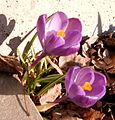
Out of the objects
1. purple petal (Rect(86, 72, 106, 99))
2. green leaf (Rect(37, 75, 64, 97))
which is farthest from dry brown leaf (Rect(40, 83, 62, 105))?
purple petal (Rect(86, 72, 106, 99))

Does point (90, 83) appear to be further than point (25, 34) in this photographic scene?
No

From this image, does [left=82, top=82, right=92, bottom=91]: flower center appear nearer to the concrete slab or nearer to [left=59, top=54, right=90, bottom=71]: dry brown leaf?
the concrete slab

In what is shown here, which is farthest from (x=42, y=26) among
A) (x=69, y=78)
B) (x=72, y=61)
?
(x=72, y=61)

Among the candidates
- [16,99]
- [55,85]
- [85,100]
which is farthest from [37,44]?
[85,100]

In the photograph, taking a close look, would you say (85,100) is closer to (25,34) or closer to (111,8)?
(25,34)

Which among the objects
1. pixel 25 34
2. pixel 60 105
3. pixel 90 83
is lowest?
pixel 60 105

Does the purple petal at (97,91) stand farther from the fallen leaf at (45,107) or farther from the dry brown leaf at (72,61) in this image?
the dry brown leaf at (72,61)

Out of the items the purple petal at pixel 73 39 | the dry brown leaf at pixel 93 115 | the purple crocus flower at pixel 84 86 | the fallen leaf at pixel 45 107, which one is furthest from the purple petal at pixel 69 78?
the dry brown leaf at pixel 93 115

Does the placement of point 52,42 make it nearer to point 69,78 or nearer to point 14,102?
point 69,78

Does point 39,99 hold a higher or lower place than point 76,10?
lower
